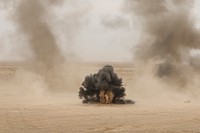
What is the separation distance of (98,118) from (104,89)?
229 inches

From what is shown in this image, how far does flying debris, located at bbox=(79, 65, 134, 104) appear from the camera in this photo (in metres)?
24.4

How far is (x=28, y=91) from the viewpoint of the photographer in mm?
31703

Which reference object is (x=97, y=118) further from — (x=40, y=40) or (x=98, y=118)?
(x=40, y=40)

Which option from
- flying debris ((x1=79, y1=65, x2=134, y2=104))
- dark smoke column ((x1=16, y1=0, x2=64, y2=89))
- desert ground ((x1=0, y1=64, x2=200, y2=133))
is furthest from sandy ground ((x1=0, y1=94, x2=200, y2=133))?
dark smoke column ((x1=16, y1=0, x2=64, y2=89))

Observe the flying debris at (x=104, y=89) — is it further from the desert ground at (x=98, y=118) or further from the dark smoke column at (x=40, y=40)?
the dark smoke column at (x=40, y=40)

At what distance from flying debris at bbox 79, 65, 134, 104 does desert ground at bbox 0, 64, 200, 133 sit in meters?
1.05

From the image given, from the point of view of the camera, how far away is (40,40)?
116ft

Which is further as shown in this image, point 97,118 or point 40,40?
point 40,40

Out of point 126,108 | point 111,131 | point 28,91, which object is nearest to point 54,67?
point 28,91

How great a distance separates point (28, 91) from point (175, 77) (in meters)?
11.2

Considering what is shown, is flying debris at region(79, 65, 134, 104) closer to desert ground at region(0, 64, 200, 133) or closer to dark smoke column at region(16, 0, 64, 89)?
desert ground at region(0, 64, 200, 133)

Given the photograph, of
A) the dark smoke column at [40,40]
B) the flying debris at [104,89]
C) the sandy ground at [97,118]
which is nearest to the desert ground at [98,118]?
the sandy ground at [97,118]

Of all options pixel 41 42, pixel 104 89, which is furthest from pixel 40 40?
pixel 104 89

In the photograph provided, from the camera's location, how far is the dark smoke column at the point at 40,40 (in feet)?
114
